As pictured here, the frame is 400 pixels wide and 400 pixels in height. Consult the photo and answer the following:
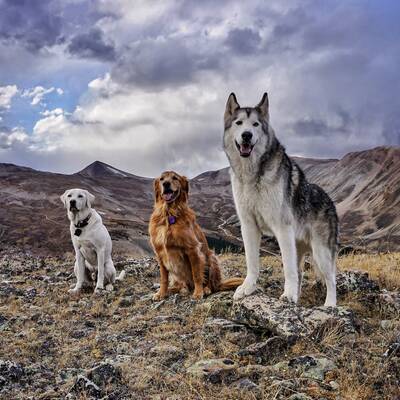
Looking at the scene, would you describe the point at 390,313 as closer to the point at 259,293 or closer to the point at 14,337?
the point at 259,293

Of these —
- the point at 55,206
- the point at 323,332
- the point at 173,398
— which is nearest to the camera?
the point at 173,398

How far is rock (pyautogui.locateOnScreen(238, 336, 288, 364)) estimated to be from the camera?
18.6ft

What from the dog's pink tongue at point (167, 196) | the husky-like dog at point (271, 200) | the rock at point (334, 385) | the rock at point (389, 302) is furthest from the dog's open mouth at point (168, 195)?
the rock at point (334, 385)

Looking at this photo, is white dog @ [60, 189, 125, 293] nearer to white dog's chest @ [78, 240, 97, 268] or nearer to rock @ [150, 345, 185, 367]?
white dog's chest @ [78, 240, 97, 268]

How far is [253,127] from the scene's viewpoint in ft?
22.4

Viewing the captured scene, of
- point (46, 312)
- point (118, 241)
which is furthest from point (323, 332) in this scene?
point (118, 241)

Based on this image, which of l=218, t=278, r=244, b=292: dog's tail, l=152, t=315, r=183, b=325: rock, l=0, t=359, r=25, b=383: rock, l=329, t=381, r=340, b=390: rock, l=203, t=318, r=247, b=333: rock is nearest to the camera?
l=329, t=381, r=340, b=390: rock

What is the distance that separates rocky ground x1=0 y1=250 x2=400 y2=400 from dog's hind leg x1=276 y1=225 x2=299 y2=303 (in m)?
0.26

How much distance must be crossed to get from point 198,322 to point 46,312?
328cm

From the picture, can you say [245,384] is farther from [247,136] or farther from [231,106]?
[231,106]

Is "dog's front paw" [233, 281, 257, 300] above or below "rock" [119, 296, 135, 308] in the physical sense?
above

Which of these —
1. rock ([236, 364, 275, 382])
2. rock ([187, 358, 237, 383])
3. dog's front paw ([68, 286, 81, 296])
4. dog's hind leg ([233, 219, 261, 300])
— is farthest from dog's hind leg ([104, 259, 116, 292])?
rock ([236, 364, 275, 382])

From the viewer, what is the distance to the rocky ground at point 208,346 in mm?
4793

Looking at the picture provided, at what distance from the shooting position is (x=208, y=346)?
6.10 m
